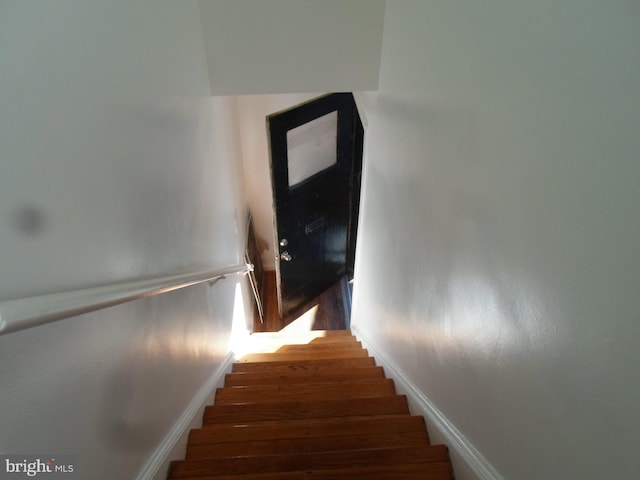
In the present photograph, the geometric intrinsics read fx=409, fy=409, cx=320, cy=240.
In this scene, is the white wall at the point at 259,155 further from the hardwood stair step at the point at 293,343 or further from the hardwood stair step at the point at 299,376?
the hardwood stair step at the point at 299,376

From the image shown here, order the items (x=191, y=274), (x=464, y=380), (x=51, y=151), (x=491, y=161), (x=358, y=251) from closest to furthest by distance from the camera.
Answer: (x=51, y=151) → (x=491, y=161) → (x=464, y=380) → (x=191, y=274) → (x=358, y=251)

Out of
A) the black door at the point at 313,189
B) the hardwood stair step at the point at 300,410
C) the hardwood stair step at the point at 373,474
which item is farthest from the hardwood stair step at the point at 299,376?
the black door at the point at 313,189

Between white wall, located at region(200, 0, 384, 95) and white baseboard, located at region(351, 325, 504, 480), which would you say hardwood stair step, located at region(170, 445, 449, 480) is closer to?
white baseboard, located at region(351, 325, 504, 480)

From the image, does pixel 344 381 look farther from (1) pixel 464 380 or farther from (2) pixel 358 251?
(2) pixel 358 251

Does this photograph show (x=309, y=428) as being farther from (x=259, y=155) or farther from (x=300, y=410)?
(x=259, y=155)

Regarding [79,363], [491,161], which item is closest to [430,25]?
[491,161]

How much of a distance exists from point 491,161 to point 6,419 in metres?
1.16

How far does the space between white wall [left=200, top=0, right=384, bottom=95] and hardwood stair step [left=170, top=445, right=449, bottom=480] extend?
1865 millimetres

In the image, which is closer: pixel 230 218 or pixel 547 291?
A: pixel 547 291

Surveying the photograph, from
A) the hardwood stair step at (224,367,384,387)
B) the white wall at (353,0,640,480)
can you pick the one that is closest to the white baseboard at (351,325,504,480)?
the white wall at (353,0,640,480)

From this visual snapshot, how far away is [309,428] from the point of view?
1854 millimetres

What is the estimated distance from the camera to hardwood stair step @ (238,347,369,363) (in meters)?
3.08

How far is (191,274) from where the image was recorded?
1634 mm

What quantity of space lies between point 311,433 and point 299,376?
29.4 inches
